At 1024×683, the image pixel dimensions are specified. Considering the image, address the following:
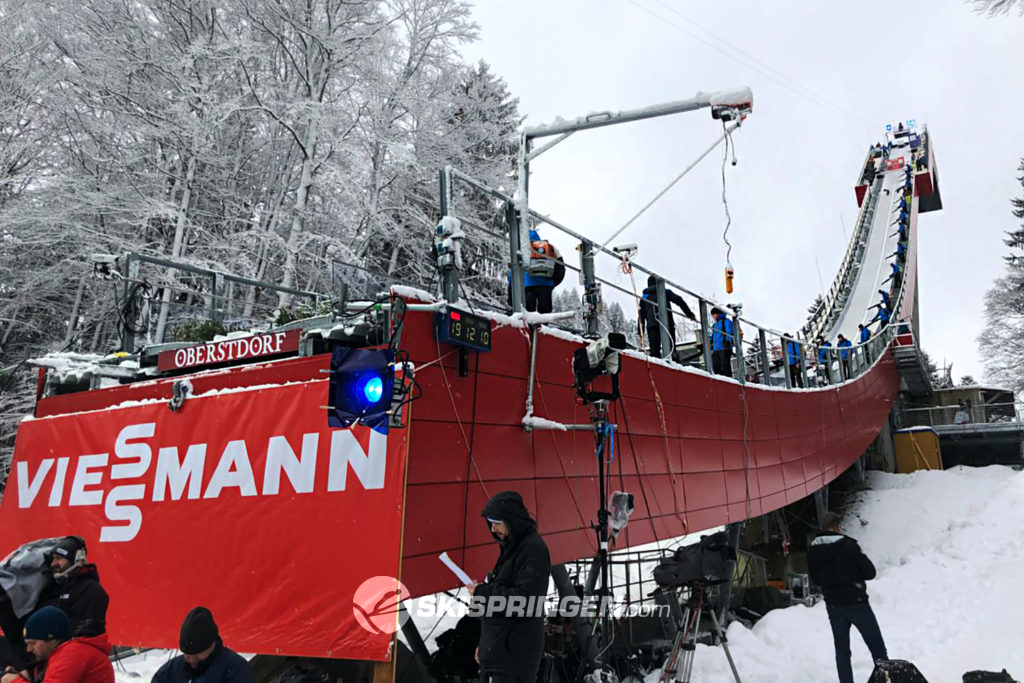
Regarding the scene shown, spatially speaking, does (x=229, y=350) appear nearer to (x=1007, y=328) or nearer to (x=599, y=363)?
(x=599, y=363)

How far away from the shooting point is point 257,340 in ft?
18.8

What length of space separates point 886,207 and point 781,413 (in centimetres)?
2979

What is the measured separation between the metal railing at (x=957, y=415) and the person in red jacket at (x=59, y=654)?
30.4 m

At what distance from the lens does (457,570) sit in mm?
4723

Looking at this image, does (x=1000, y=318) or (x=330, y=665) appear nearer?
(x=330, y=665)

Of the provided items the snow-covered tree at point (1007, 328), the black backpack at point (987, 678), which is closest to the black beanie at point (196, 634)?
the black backpack at point (987, 678)

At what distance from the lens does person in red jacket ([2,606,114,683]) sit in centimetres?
354

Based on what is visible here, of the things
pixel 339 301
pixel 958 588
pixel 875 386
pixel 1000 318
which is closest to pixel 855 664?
pixel 958 588

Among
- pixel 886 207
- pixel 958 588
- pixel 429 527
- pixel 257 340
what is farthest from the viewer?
pixel 886 207

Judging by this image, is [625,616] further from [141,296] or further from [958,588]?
[141,296]

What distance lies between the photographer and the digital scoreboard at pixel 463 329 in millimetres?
4863

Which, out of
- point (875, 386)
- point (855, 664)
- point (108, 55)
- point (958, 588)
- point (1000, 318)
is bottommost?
point (855, 664)

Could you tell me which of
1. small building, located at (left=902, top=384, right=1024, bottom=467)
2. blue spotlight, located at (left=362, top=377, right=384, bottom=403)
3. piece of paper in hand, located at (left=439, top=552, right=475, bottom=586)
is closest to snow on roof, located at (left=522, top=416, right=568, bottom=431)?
piece of paper in hand, located at (left=439, top=552, right=475, bottom=586)

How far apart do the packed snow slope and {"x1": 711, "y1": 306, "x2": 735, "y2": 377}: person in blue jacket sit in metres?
3.44
